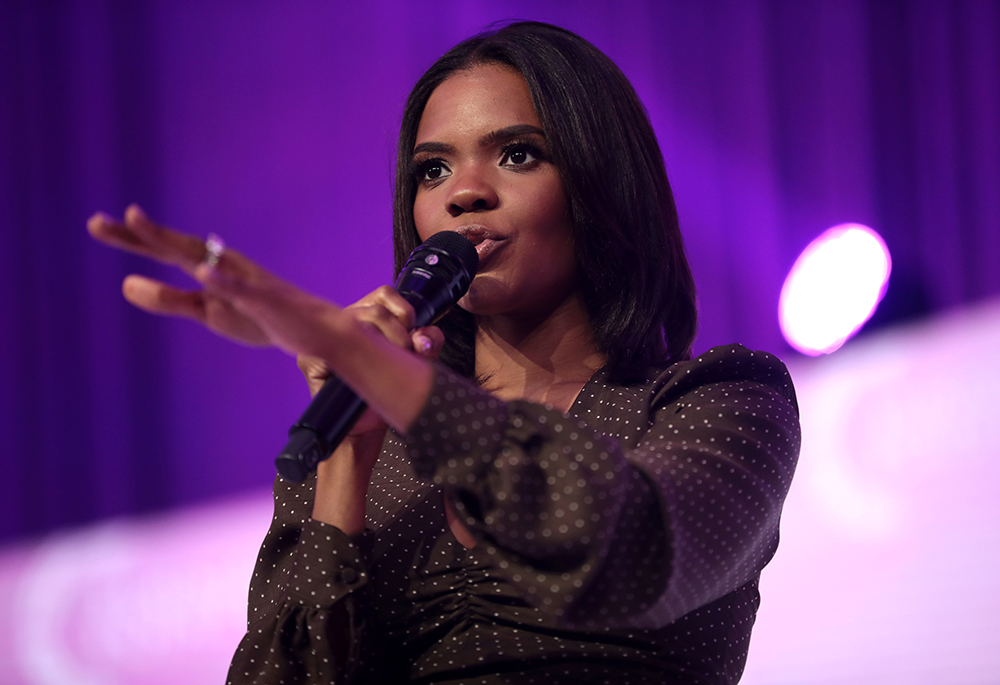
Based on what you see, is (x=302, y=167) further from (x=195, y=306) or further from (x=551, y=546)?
A: (x=551, y=546)

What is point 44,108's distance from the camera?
281 centimetres

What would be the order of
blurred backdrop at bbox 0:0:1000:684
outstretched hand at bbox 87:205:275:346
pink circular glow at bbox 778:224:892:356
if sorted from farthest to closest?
pink circular glow at bbox 778:224:892:356 → blurred backdrop at bbox 0:0:1000:684 → outstretched hand at bbox 87:205:275:346

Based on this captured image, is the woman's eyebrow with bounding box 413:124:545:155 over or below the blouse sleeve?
over

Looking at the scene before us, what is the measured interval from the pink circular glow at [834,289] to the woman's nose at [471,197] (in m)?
1.37

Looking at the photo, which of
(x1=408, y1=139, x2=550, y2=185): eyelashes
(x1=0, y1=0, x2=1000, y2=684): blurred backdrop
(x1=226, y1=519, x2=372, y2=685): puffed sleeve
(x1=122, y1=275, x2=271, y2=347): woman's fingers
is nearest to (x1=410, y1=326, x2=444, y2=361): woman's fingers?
(x1=122, y1=275, x2=271, y2=347): woman's fingers

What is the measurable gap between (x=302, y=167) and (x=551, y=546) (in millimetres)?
2113

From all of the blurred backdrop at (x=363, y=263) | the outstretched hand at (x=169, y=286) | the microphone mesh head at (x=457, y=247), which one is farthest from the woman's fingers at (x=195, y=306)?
the blurred backdrop at (x=363, y=263)

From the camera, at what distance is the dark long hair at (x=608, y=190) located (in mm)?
1295

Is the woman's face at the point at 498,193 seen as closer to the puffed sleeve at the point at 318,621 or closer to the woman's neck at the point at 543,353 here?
the woman's neck at the point at 543,353

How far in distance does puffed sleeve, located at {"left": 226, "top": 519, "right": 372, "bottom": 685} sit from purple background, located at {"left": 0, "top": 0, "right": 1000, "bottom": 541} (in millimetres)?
1563

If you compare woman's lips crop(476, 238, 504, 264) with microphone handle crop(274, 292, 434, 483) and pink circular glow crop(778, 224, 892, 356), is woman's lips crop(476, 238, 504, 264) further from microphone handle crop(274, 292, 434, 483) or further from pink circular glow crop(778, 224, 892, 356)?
pink circular glow crop(778, 224, 892, 356)

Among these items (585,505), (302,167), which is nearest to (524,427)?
(585,505)

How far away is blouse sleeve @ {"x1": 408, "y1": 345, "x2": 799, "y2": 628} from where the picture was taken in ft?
2.48

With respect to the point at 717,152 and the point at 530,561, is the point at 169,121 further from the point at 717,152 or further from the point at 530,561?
the point at 530,561
